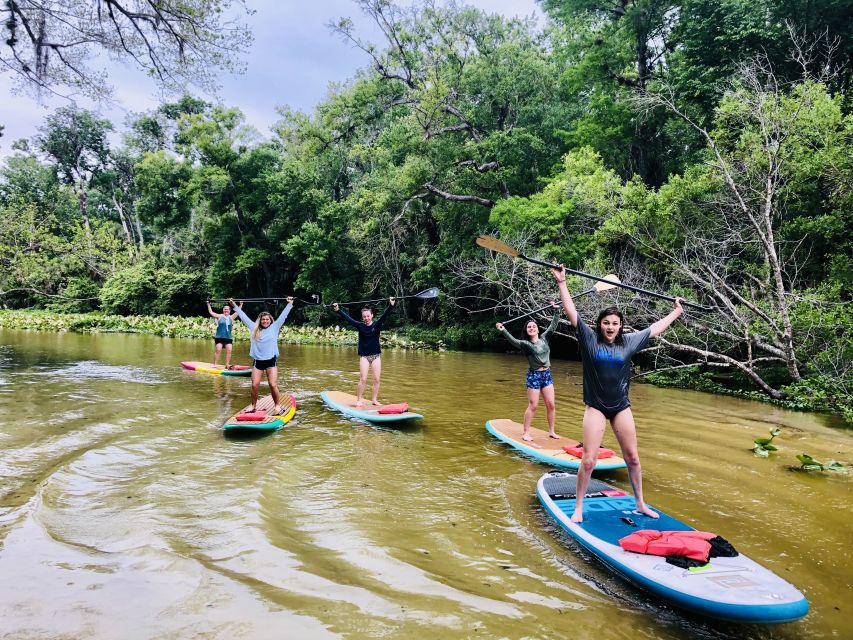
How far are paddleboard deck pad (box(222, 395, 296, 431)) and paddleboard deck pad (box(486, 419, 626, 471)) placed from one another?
2.98 metres

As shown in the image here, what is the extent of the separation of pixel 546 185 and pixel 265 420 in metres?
16.1

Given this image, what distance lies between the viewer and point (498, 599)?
2.95m

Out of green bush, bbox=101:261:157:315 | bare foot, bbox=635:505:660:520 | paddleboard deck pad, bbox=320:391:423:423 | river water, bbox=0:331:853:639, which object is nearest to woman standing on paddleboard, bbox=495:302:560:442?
river water, bbox=0:331:853:639

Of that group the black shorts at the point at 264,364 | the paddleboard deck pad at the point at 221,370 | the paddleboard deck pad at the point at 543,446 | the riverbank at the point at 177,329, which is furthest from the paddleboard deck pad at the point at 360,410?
the riverbank at the point at 177,329

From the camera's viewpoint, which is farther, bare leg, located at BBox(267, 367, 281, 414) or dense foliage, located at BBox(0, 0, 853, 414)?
dense foliage, located at BBox(0, 0, 853, 414)

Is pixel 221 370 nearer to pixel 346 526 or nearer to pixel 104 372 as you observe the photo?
pixel 104 372

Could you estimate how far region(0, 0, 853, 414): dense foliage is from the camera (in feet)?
36.4

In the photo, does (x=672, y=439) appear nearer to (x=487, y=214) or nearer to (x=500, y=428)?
(x=500, y=428)

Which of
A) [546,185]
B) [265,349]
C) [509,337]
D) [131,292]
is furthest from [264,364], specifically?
[131,292]

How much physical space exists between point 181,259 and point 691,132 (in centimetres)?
3269

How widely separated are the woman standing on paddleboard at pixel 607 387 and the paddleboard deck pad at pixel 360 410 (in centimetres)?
367

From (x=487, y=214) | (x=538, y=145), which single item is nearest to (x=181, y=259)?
(x=487, y=214)

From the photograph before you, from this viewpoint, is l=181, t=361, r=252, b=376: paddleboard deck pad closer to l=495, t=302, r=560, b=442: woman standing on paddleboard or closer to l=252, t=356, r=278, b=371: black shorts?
l=252, t=356, r=278, b=371: black shorts

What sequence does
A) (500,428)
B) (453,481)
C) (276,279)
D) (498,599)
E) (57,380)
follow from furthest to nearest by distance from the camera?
(276,279)
(57,380)
(500,428)
(453,481)
(498,599)
